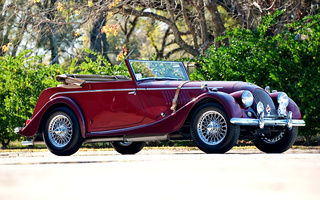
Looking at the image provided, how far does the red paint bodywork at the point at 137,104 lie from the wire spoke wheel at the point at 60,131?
0.26 metres

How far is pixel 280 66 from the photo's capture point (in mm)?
12359

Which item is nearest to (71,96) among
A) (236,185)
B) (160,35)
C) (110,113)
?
(110,113)

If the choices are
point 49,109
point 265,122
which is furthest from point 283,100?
point 49,109

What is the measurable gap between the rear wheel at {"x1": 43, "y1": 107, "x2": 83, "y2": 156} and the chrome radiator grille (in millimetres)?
3070

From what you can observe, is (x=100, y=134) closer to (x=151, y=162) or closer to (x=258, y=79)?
(x=151, y=162)

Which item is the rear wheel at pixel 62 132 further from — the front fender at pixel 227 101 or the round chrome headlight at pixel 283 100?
the round chrome headlight at pixel 283 100

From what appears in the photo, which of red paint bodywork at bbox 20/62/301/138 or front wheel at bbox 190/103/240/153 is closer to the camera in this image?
front wheel at bbox 190/103/240/153

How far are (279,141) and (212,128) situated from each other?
167 centimetres

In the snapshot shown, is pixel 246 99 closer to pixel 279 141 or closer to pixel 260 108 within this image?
pixel 260 108

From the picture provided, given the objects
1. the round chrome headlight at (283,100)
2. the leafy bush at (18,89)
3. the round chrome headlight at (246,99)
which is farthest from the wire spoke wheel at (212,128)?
the leafy bush at (18,89)

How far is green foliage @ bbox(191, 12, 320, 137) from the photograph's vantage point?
1221 cm

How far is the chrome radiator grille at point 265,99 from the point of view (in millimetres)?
8844

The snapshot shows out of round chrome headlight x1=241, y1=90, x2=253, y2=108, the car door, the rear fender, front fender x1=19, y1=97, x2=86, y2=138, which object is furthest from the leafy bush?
round chrome headlight x1=241, y1=90, x2=253, y2=108

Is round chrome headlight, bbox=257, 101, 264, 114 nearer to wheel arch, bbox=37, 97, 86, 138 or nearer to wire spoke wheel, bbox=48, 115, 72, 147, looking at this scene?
wheel arch, bbox=37, 97, 86, 138
